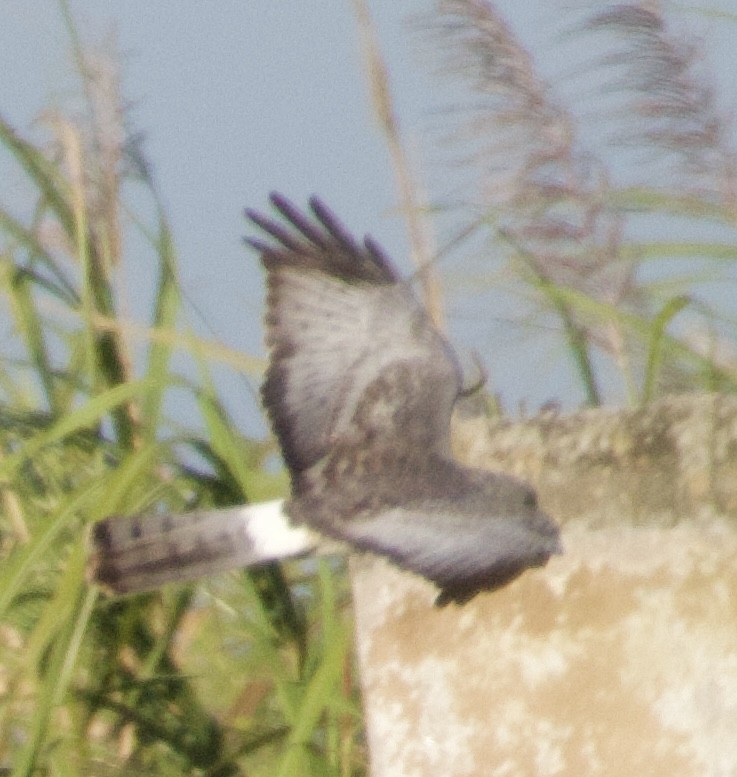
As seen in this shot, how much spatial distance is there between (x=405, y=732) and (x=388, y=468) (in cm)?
38

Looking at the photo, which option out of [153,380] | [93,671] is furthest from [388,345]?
[93,671]

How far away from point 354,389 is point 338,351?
6 centimetres

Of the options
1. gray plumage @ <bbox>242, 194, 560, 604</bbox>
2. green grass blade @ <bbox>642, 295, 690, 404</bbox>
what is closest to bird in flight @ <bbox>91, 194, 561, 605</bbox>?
gray plumage @ <bbox>242, 194, 560, 604</bbox>

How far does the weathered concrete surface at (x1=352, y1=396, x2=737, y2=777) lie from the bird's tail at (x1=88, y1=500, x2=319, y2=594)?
0.21m

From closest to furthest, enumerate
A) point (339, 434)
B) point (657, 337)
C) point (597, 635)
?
1. point (597, 635)
2. point (657, 337)
3. point (339, 434)

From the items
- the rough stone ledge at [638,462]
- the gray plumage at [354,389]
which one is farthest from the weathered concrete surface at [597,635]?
the gray plumage at [354,389]

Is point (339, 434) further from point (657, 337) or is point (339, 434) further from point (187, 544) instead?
point (657, 337)

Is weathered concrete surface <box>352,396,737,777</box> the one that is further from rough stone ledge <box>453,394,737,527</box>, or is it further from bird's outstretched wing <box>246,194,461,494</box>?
bird's outstretched wing <box>246,194,461,494</box>

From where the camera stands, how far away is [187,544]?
2035 millimetres

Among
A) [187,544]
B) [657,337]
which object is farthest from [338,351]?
[657,337]

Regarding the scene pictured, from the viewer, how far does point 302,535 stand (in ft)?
6.61

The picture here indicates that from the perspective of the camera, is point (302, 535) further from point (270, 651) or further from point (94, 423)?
point (94, 423)

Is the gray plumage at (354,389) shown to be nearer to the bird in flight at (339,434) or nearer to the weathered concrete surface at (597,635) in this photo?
the bird in flight at (339,434)

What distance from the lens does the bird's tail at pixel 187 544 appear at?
194 cm
